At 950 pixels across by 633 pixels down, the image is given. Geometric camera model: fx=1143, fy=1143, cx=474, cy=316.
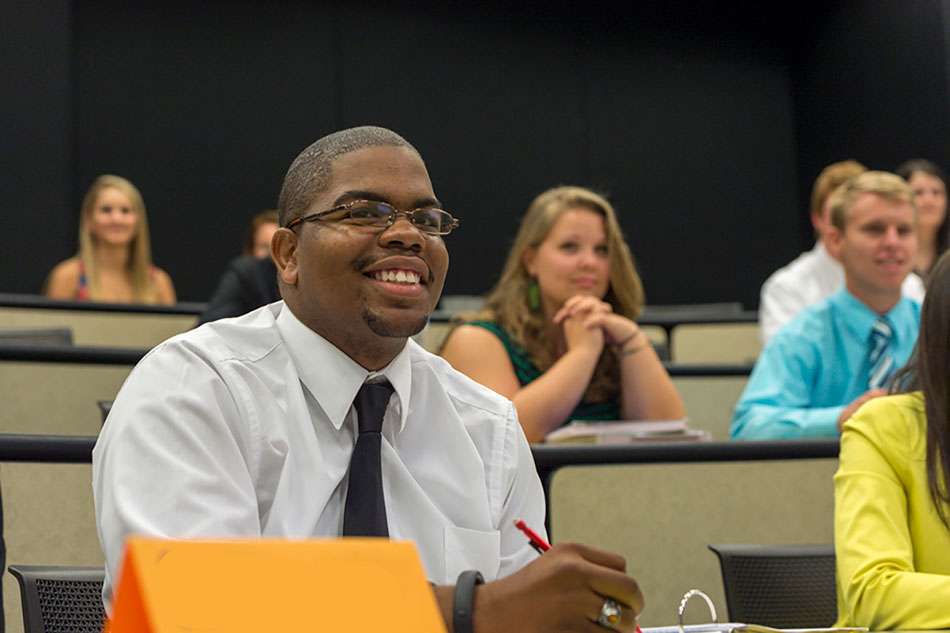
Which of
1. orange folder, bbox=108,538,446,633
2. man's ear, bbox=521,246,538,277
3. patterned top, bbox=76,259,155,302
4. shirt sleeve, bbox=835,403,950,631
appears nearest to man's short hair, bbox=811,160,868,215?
man's ear, bbox=521,246,538,277

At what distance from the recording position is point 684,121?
24.5ft

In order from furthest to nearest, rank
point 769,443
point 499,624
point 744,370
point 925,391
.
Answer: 1. point 744,370
2. point 769,443
3. point 925,391
4. point 499,624

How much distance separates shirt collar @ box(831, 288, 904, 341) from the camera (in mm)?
2885

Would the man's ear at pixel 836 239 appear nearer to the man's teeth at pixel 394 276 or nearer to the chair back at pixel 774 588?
the chair back at pixel 774 588

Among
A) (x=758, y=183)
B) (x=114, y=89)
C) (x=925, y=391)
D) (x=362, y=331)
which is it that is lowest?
(x=925, y=391)

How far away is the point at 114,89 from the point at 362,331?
18.1 feet

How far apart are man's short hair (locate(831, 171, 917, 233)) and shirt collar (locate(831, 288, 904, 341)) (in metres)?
0.18

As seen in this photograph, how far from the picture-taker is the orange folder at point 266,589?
0.61 meters

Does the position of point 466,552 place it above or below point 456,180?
below

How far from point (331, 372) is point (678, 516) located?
110cm

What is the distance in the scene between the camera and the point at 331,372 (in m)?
1.32

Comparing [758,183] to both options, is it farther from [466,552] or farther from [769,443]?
[466,552]

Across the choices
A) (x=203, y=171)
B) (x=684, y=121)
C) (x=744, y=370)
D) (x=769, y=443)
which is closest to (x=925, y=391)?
(x=769, y=443)

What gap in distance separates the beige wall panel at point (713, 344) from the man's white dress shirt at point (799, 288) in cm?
39
